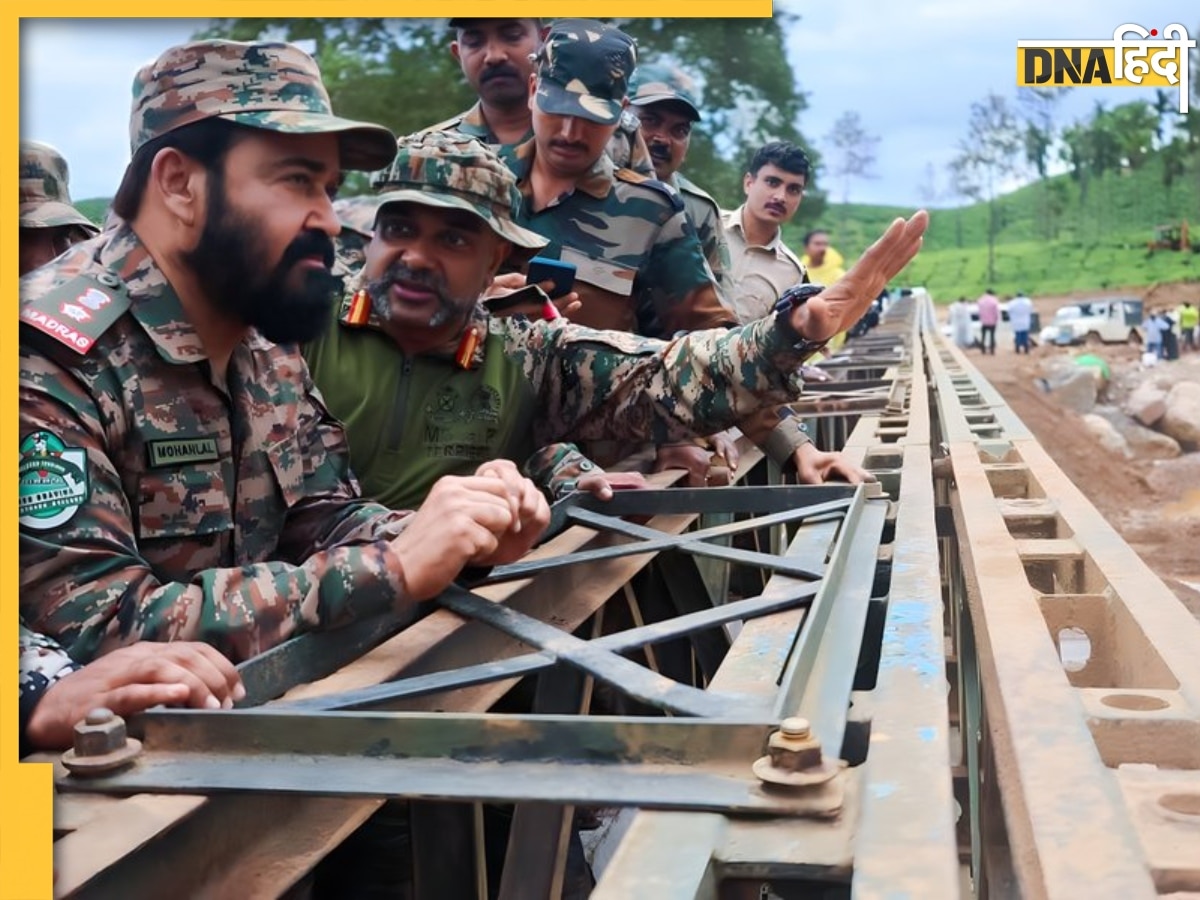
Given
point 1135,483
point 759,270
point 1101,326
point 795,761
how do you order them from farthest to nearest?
point 1101,326 → point 1135,483 → point 759,270 → point 795,761

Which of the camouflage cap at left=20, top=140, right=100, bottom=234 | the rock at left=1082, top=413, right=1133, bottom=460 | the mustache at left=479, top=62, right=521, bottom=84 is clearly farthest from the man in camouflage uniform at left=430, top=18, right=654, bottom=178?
the rock at left=1082, top=413, right=1133, bottom=460

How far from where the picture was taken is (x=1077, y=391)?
23.2 m

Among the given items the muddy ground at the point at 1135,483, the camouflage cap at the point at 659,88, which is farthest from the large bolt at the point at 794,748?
the muddy ground at the point at 1135,483

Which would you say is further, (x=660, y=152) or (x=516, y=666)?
(x=660, y=152)

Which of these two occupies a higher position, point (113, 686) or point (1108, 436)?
point (113, 686)

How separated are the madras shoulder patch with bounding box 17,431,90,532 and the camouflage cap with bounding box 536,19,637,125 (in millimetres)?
2185

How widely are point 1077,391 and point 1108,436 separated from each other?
4.61m

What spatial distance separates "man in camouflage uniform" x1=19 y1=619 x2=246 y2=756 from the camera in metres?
1.57

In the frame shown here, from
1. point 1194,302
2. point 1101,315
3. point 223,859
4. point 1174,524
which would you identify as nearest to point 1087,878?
point 223,859

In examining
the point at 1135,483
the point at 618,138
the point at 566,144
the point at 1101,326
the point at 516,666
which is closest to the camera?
the point at 516,666

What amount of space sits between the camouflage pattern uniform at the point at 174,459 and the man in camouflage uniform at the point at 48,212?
1348 mm

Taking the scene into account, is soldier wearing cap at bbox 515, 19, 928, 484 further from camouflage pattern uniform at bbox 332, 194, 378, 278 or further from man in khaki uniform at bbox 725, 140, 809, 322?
man in khaki uniform at bbox 725, 140, 809, 322

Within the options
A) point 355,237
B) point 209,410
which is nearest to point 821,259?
point 355,237

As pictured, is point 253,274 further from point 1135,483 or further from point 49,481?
point 1135,483
